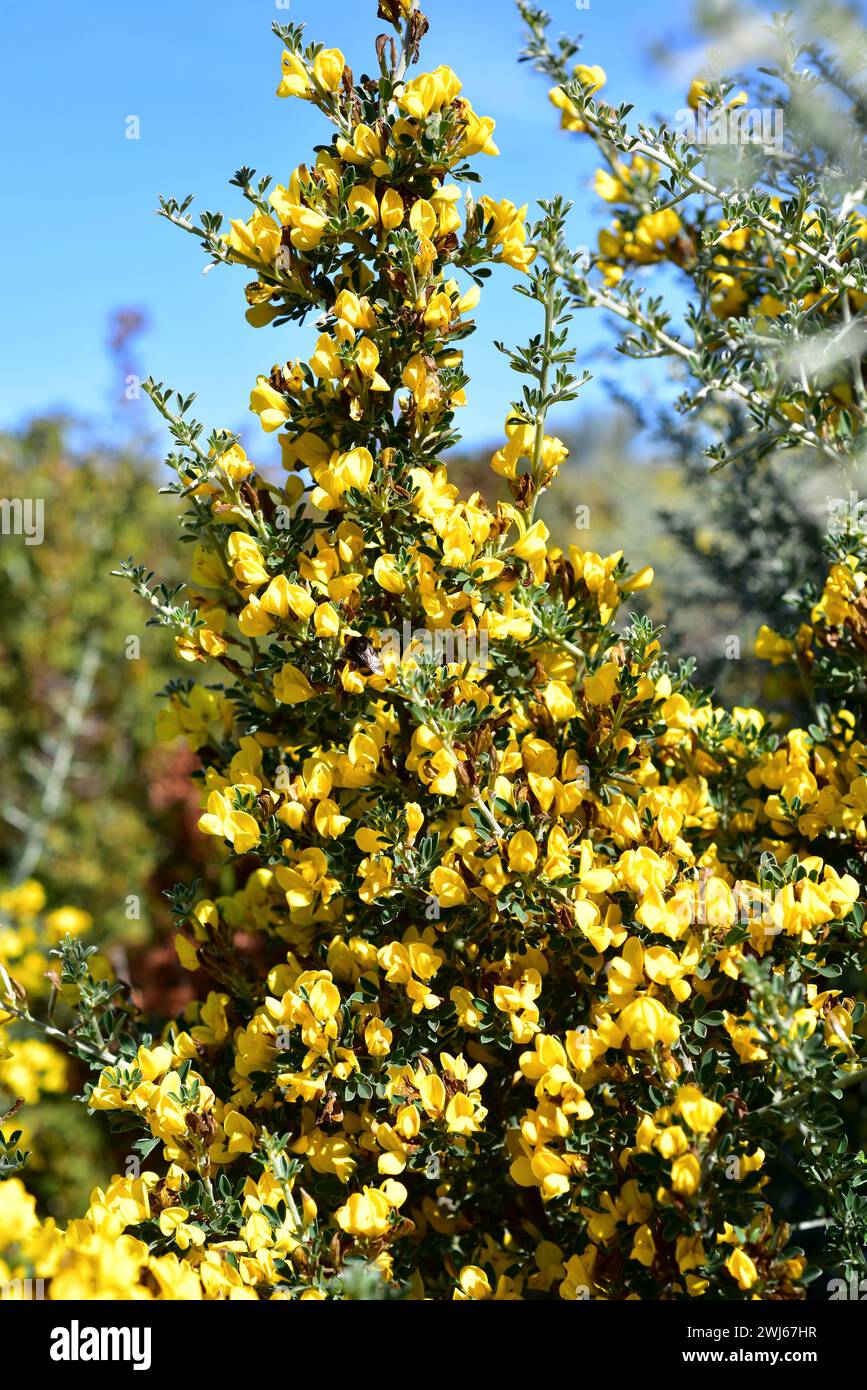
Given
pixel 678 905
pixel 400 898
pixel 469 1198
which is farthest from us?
pixel 469 1198

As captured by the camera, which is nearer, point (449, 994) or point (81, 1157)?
point (449, 994)

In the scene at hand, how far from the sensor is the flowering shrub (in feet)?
4.70

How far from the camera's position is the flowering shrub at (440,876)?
4.70ft

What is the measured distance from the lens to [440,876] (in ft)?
4.97

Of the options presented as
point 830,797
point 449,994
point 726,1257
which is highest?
point 830,797

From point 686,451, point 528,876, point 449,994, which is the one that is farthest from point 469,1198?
point 686,451

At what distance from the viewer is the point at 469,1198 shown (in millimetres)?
1704

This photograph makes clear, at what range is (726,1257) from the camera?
53.4 inches

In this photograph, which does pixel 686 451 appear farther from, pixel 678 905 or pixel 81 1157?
pixel 81 1157
